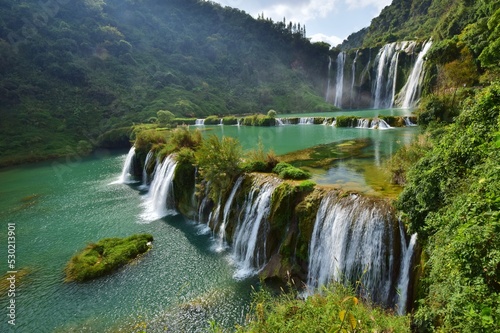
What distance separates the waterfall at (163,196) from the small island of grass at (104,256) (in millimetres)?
4071

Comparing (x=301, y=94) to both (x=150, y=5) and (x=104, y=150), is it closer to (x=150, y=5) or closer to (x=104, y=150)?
A: (x=104, y=150)

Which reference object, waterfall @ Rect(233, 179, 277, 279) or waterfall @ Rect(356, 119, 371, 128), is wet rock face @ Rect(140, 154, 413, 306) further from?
waterfall @ Rect(356, 119, 371, 128)

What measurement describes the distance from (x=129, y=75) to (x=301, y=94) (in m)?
58.7

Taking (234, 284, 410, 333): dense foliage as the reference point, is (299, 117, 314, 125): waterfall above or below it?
above

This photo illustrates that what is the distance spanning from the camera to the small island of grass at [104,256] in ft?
44.5

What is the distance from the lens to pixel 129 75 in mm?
85875

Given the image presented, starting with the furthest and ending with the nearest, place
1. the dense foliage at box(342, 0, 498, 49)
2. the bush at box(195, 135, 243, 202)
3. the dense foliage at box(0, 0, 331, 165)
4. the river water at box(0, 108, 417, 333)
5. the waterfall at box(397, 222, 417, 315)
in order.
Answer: the dense foliage at box(0, 0, 331, 165) → the dense foliage at box(342, 0, 498, 49) → the bush at box(195, 135, 243, 202) → the river water at box(0, 108, 417, 333) → the waterfall at box(397, 222, 417, 315)

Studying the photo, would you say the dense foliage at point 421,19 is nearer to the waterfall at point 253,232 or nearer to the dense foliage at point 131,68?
the dense foliage at point 131,68

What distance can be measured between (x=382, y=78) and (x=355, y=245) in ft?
252

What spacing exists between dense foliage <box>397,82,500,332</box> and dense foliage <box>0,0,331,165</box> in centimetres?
5818

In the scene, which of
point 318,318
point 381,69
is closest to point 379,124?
point 318,318

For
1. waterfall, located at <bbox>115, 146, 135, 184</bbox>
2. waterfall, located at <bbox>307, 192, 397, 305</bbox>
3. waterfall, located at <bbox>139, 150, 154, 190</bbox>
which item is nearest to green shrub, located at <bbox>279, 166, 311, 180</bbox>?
waterfall, located at <bbox>307, 192, 397, 305</bbox>

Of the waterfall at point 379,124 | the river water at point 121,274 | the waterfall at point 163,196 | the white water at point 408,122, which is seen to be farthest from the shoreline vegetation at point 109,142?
the river water at point 121,274

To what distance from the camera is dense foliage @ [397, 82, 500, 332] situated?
466 centimetres
